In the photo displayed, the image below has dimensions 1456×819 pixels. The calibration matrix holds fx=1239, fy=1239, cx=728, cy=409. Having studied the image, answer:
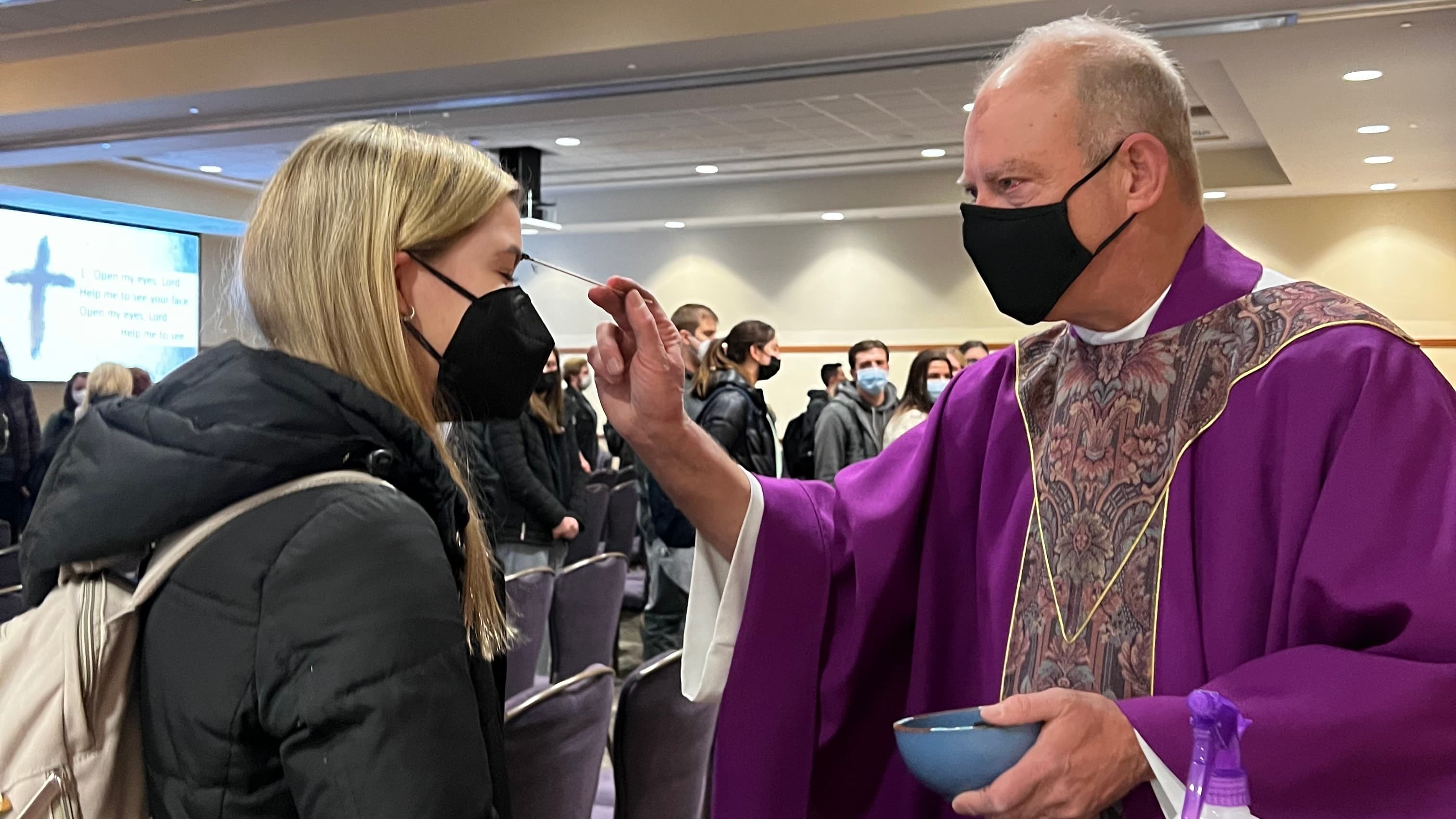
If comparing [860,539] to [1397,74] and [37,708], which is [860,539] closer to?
[37,708]

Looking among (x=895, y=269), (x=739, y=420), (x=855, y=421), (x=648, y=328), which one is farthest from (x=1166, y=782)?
(x=895, y=269)

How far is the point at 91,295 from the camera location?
451 inches

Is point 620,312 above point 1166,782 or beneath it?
above

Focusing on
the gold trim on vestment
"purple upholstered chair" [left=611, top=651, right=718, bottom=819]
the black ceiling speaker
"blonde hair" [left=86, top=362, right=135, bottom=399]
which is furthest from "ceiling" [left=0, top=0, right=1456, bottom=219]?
the gold trim on vestment

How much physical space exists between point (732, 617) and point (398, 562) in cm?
60

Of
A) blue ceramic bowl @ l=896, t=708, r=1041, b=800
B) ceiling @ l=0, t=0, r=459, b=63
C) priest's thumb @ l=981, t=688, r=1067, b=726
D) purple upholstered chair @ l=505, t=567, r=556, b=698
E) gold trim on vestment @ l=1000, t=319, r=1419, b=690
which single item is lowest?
purple upholstered chair @ l=505, t=567, r=556, b=698

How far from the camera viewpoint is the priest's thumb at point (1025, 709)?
1094mm

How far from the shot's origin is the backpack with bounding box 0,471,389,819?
992mm

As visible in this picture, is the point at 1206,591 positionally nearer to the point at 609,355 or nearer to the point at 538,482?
the point at 609,355

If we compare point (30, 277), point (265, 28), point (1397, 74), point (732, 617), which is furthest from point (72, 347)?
point (732, 617)

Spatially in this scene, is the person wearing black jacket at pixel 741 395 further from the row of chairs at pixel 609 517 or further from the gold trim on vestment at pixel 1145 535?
the gold trim on vestment at pixel 1145 535

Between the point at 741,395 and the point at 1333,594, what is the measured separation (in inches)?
135

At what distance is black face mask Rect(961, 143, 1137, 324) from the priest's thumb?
477 mm

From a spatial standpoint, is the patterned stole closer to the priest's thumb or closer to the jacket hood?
the priest's thumb
